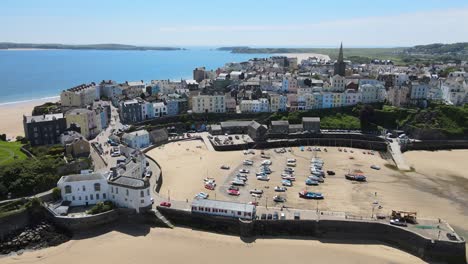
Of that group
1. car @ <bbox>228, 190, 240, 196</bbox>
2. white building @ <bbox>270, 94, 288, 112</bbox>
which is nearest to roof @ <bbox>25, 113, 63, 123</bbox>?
car @ <bbox>228, 190, 240, 196</bbox>

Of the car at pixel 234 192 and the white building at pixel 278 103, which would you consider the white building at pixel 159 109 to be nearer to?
the white building at pixel 278 103

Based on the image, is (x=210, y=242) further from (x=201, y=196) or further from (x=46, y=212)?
(x=46, y=212)

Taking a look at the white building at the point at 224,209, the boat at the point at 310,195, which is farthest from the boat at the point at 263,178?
the white building at the point at 224,209

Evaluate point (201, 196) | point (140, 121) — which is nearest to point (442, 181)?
point (201, 196)

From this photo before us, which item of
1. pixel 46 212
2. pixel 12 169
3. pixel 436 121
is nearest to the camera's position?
pixel 46 212

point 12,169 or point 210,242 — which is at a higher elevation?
point 12,169

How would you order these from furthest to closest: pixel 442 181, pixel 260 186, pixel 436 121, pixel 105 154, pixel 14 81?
pixel 14 81
pixel 436 121
pixel 105 154
pixel 442 181
pixel 260 186

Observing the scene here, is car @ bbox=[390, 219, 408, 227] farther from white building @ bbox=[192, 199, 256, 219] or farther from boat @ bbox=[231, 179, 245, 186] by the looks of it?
boat @ bbox=[231, 179, 245, 186]

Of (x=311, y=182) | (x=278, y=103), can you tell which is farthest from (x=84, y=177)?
(x=278, y=103)

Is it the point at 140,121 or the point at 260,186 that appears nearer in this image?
the point at 260,186
